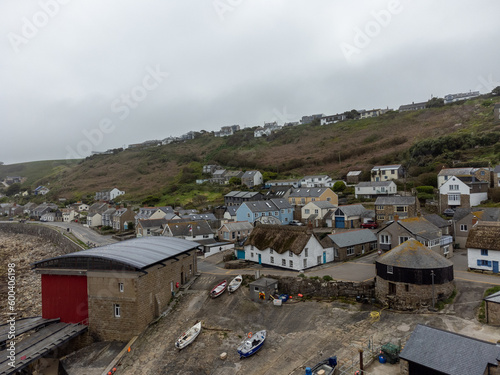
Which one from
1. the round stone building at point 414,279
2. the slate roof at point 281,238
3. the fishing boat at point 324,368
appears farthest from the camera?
the slate roof at point 281,238

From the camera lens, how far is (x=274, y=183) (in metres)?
79.6

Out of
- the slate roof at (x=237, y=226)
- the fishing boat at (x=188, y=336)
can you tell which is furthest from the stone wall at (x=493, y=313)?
the slate roof at (x=237, y=226)

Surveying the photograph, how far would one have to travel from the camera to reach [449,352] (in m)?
13.0

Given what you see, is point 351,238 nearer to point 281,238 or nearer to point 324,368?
point 281,238

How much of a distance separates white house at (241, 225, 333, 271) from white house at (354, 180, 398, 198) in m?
32.0

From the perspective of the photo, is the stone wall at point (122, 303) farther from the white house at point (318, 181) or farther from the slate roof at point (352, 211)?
the white house at point (318, 181)

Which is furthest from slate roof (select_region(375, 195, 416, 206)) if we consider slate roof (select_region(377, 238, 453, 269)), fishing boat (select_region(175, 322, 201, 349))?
fishing boat (select_region(175, 322, 201, 349))

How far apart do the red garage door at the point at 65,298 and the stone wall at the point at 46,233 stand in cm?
2582

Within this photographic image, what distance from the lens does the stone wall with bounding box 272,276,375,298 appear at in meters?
23.7

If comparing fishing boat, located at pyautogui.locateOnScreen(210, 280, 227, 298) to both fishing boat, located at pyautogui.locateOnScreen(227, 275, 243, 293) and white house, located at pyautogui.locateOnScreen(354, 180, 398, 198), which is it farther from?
white house, located at pyautogui.locateOnScreen(354, 180, 398, 198)

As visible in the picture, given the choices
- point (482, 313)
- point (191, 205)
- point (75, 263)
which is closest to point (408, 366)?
point (482, 313)

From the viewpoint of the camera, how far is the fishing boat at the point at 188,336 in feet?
65.6

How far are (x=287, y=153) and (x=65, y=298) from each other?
Answer: 92.9 meters

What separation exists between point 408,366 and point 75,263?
74.0 ft
